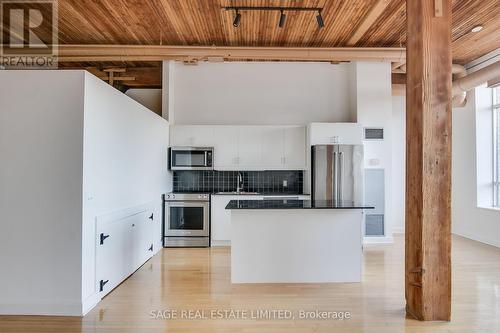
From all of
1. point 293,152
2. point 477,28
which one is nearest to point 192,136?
point 293,152

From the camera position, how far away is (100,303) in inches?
123

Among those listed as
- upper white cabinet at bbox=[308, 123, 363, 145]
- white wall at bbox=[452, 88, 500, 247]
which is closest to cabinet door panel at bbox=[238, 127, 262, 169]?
upper white cabinet at bbox=[308, 123, 363, 145]

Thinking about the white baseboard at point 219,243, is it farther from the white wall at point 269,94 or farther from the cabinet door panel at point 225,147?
the white wall at point 269,94

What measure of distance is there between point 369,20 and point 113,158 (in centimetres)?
389

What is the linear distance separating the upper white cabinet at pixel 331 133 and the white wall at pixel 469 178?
248cm

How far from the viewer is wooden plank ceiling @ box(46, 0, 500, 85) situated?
4.12m

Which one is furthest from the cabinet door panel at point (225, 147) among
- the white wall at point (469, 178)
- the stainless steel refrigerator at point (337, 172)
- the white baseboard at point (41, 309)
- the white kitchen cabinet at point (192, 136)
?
the white wall at point (469, 178)

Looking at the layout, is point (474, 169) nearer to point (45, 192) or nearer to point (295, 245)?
point (295, 245)

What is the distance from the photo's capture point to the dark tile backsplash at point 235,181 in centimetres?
609

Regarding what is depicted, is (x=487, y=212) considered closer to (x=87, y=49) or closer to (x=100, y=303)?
(x=100, y=303)

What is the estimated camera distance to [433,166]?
2775 millimetres

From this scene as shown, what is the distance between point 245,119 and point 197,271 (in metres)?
3.12

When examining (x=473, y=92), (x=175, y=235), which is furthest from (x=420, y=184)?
(x=473, y=92)

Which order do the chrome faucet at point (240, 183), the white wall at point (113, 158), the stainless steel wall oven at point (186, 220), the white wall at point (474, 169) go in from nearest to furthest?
1. the white wall at point (113, 158)
2. the stainless steel wall oven at point (186, 220)
3. the white wall at point (474, 169)
4. the chrome faucet at point (240, 183)
